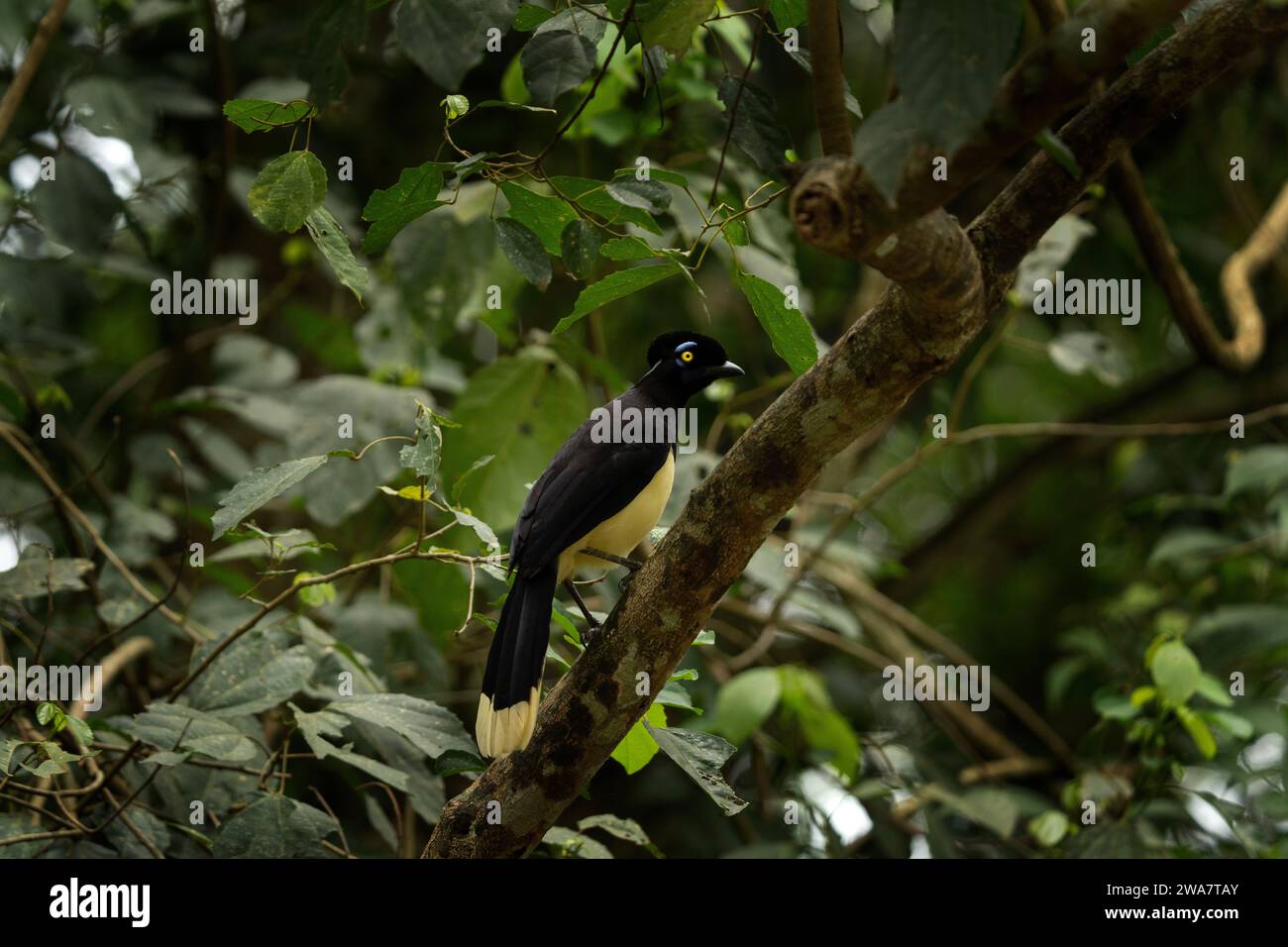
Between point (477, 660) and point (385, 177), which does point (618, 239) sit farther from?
point (385, 177)

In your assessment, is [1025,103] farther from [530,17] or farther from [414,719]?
[414,719]

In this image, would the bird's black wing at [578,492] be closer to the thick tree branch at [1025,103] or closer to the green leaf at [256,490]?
the green leaf at [256,490]

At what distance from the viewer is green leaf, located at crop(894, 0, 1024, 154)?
53.4 inches

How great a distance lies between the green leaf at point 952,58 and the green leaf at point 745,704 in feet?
8.08

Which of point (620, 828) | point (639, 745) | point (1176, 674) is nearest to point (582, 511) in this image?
point (639, 745)

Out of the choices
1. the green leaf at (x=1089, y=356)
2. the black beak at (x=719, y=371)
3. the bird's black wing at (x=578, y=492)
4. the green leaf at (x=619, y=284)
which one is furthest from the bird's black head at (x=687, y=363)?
the green leaf at (x=1089, y=356)

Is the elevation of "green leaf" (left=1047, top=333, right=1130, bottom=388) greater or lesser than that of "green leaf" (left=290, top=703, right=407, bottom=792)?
greater

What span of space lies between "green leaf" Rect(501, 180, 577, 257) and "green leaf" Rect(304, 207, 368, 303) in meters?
0.31

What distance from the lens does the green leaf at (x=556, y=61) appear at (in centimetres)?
194

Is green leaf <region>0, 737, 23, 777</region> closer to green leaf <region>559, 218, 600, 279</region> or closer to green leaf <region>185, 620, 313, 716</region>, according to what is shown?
green leaf <region>185, 620, 313, 716</region>

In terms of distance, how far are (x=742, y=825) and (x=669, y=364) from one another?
1887 millimetres

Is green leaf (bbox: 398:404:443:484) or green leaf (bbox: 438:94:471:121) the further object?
green leaf (bbox: 398:404:443:484)

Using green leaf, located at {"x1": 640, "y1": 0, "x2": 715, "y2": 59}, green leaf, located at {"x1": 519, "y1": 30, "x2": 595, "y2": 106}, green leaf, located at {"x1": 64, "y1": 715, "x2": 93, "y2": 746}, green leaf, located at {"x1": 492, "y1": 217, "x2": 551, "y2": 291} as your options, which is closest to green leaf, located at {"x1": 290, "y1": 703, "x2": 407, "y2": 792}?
green leaf, located at {"x1": 64, "y1": 715, "x2": 93, "y2": 746}

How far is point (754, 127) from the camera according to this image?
2.12 m
